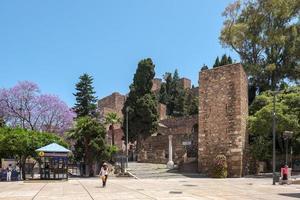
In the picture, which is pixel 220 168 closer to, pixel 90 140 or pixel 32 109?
pixel 90 140

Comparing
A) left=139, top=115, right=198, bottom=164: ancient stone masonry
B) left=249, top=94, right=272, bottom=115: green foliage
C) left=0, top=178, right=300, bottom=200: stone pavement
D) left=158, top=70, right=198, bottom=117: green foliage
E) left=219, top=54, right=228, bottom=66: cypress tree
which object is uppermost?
left=219, top=54, right=228, bottom=66: cypress tree

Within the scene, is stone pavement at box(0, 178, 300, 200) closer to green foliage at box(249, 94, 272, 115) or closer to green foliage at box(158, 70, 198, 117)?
green foliage at box(249, 94, 272, 115)

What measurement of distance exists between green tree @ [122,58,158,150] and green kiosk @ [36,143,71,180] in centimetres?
2165

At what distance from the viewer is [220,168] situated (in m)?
32.0

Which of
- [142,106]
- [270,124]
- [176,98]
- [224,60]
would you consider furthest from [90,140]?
[176,98]

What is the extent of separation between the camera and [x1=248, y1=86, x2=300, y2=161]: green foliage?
32594mm

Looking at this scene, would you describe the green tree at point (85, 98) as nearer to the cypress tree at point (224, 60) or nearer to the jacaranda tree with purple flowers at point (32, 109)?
the jacaranda tree with purple flowers at point (32, 109)

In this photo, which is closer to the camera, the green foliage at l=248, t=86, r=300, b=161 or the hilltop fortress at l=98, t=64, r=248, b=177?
the green foliage at l=248, t=86, r=300, b=161

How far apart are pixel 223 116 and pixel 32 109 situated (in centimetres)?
2371

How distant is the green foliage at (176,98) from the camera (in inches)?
2813

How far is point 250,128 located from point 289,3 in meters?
14.7

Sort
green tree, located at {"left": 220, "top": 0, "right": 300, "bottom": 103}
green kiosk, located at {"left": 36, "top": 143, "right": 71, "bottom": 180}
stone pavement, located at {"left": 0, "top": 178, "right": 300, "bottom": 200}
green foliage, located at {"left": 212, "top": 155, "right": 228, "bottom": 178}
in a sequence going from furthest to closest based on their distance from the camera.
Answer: green tree, located at {"left": 220, "top": 0, "right": 300, "bottom": 103} < green foliage, located at {"left": 212, "top": 155, "right": 228, "bottom": 178} < green kiosk, located at {"left": 36, "top": 143, "right": 71, "bottom": 180} < stone pavement, located at {"left": 0, "top": 178, "right": 300, "bottom": 200}

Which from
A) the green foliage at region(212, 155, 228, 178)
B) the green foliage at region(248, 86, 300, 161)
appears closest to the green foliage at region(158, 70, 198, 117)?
the green foliage at region(248, 86, 300, 161)

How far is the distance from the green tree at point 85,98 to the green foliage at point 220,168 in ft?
A: 82.7
